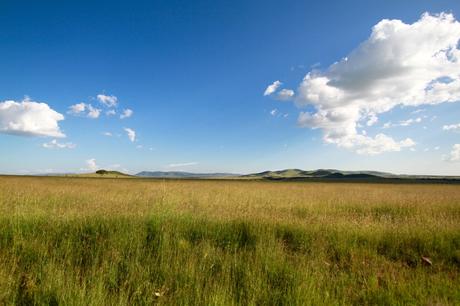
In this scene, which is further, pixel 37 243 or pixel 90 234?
pixel 90 234

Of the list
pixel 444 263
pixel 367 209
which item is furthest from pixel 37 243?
pixel 367 209

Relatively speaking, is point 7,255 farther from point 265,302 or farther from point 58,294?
point 265,302

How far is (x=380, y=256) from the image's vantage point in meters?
5.35

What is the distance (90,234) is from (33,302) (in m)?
2.74

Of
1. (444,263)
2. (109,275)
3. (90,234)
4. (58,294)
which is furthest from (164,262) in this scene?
(444,263)

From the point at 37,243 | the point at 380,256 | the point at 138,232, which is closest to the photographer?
the point at 37,243

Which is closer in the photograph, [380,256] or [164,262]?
[164,262]

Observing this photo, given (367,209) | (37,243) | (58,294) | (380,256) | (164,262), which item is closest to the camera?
(58,294)

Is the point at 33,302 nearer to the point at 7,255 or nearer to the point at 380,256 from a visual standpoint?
the point at 7,255

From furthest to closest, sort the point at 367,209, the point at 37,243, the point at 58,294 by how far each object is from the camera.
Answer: the point at 367,209
the point at 37,243
the point at 58,294

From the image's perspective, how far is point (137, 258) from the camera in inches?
170

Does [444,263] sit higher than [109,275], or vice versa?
[109,275]

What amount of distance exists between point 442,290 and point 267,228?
11.1 feet

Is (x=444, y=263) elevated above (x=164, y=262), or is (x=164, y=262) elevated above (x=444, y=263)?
(x=164, y=262)
